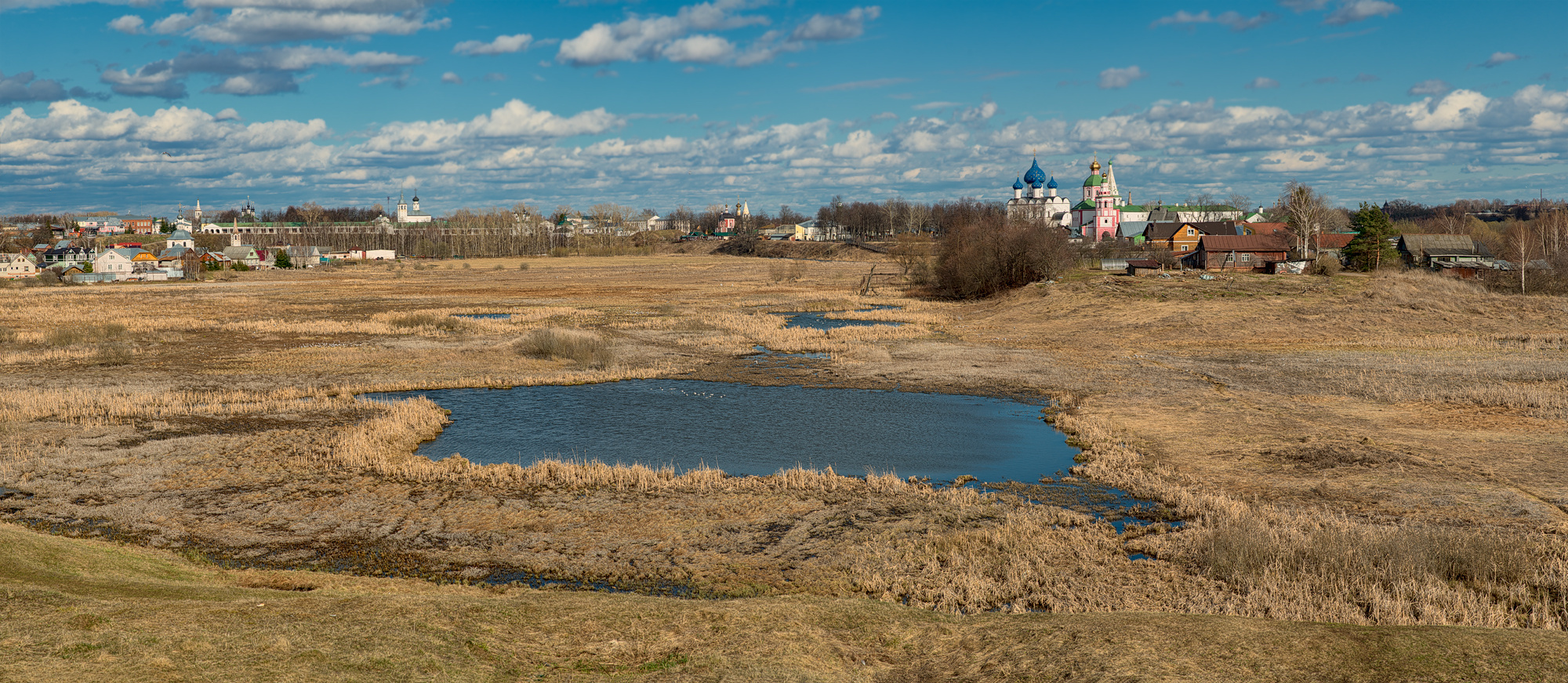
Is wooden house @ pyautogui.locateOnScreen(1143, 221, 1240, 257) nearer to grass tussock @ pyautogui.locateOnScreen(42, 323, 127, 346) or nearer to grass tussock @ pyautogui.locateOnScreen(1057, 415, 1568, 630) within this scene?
grass tussock @ pyautogui.locateOnScreen(42, 323, 127, 346)

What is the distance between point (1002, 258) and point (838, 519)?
5847cm

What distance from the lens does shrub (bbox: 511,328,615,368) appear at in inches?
1558

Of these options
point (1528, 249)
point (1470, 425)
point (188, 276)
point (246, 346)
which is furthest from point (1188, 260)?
point (188, 276)

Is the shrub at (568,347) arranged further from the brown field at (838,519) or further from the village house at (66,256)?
the village house at (66,256)

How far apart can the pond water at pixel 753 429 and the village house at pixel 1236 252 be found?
58.4 m

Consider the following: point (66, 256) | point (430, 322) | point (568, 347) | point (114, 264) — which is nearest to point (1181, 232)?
point (430, 322)

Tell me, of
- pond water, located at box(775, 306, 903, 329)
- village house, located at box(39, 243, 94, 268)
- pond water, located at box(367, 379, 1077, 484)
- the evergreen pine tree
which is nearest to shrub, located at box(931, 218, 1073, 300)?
pond water, located at box(775, 306, 903, 329)

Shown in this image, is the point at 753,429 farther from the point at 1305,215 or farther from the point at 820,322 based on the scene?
the point at 1305,215

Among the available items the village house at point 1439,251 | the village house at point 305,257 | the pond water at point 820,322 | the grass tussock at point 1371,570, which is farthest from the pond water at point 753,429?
the village house at point 305,257

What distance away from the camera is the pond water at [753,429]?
76.4ft

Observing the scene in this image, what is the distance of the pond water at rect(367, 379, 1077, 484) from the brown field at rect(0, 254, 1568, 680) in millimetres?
1589

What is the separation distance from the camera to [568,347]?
40.8 m

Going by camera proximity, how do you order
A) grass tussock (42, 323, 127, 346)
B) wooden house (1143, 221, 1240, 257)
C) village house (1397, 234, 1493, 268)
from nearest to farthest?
grass tussock (42, 323, 127, 346) → village house (1397, 234, 1493, 268) → wooden house (1143, 221, 1240, 257)

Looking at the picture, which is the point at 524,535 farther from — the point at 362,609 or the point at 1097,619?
the point at 1097,619
